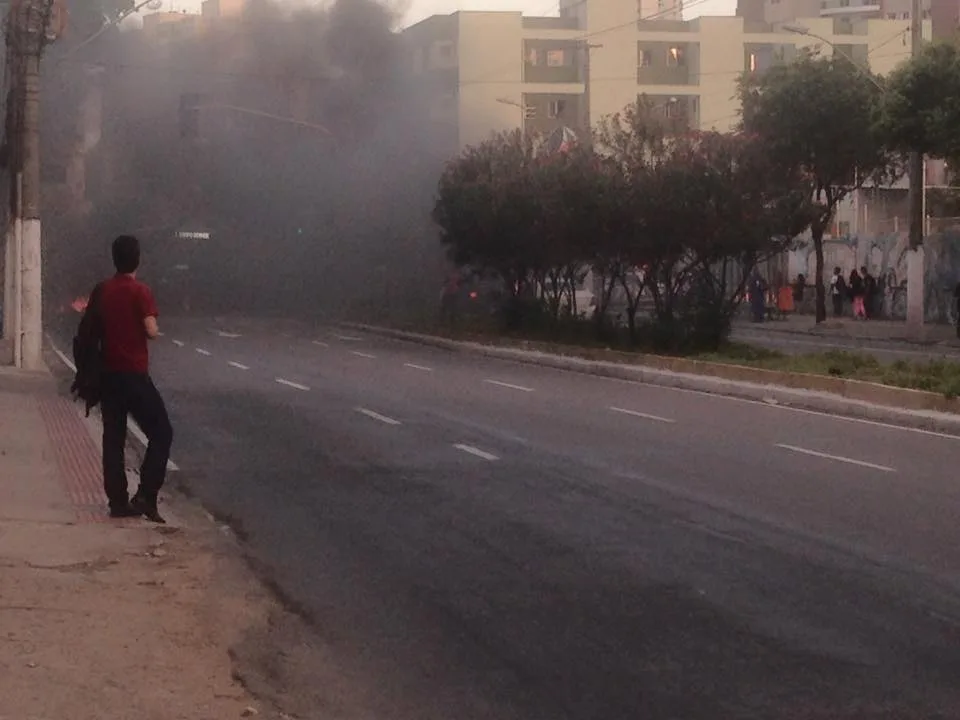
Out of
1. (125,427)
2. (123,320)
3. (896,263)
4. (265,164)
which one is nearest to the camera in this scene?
(123,320)

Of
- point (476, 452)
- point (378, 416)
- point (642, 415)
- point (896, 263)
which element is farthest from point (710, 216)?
point (896, 263)

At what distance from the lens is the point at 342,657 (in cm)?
748

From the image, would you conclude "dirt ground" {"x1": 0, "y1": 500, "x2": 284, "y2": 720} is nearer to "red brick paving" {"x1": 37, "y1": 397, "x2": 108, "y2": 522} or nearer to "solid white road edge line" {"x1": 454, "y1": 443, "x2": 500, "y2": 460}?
"red brick paving" {"x1": 37, "y1": 397, "x2": 108, "y2": 522}

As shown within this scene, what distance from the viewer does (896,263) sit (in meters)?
51.0

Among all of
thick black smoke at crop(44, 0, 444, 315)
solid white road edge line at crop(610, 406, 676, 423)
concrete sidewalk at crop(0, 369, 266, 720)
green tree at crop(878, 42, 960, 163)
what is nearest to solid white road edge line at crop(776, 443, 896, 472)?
solid white road edge line at crop(610, 406, 676, 423)

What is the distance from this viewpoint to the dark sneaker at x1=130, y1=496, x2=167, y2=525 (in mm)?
11094

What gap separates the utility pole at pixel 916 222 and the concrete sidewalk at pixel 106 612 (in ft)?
93.7

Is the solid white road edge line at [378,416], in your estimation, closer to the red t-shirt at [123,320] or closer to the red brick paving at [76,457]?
the red brick paving at [76,457]

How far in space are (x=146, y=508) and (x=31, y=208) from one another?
15571mm

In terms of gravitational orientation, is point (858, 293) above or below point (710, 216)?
below

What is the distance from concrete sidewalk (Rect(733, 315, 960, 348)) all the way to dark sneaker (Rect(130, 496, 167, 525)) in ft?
94.7

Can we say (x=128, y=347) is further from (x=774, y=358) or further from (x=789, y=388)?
(x=774, y=358)

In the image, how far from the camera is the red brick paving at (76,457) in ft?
38.7

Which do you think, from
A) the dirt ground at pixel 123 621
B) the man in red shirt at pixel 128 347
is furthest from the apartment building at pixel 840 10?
the dirt ground at pixel 123 621
